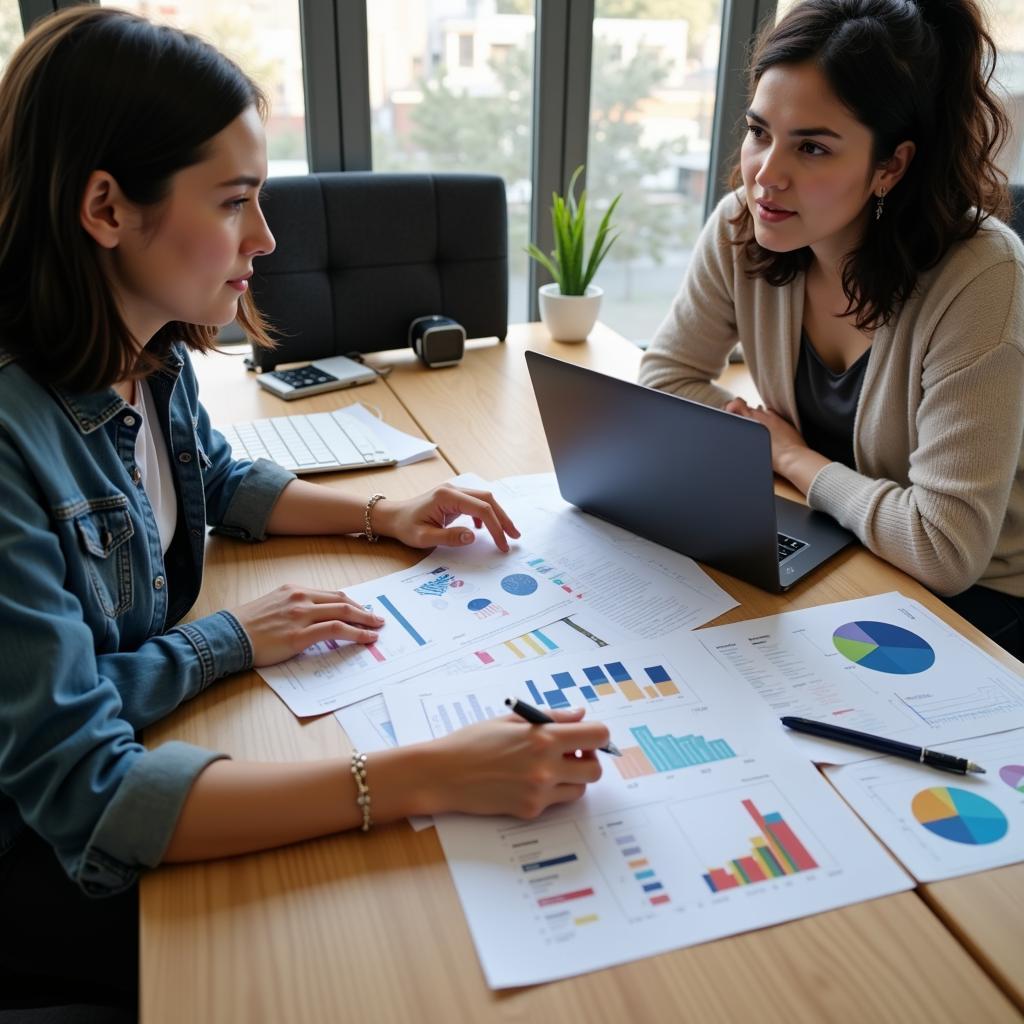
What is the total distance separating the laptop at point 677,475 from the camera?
107 cm

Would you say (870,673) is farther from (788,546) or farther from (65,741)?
(65,741)

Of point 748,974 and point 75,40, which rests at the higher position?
point 75,40

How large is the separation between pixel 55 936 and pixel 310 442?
0.83 m

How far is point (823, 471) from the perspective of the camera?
1.35 m

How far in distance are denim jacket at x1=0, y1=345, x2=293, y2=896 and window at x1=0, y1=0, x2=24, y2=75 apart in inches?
50.9

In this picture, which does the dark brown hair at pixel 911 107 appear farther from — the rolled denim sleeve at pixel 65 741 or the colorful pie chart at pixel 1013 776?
the rolled denim sleeve at pixel 65 741

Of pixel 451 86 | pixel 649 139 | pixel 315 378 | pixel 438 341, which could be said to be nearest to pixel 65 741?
pixel 315 378

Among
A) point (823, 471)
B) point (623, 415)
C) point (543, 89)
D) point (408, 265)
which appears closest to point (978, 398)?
point (823, 471)

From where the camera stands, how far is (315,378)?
1870 millimetres

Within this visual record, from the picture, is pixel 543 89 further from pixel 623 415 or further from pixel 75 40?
pixel 75 40

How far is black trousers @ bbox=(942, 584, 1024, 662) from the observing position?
1.36 m

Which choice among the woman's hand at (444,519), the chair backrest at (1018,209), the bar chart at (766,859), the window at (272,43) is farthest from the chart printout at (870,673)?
the window at (272,43)

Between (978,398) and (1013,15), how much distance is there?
221cm

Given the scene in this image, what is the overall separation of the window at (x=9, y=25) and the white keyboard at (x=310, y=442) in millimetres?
1060
